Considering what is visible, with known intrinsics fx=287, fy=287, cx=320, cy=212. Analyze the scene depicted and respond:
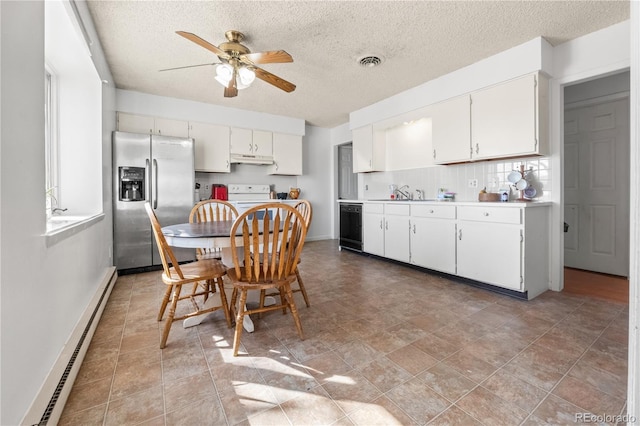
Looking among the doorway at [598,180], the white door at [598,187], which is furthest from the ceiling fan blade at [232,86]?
the white door at [598,187]

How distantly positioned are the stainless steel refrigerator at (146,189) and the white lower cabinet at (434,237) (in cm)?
302

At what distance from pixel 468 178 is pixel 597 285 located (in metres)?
1.70

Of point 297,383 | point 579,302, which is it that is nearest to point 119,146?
point 297,383

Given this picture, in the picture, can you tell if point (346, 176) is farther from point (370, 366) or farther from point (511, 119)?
point (370, 366)

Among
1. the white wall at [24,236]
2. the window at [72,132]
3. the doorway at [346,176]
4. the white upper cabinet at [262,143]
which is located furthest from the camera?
the doorway at [346,176]

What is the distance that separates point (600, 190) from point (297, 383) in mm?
4222

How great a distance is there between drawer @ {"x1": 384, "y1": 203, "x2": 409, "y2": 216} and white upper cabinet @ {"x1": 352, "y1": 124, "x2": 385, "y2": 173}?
3.11 ft

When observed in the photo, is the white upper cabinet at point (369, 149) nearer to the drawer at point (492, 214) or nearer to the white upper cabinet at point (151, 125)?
the drawer at point (492, 214)

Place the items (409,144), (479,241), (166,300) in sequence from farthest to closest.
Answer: (409,144), (479,241), (166,300)

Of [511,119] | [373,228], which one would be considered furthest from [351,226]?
[511,119]

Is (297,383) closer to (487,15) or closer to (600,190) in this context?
(487,15)

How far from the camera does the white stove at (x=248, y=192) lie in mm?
5090

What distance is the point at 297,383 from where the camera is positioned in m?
1.49

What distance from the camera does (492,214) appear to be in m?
2.83
